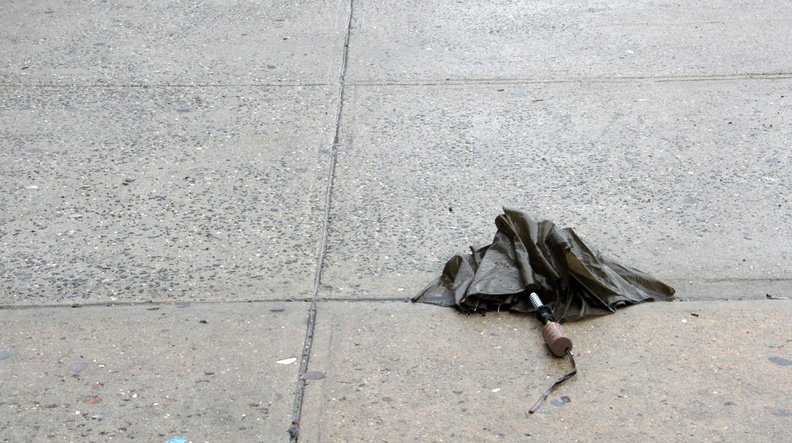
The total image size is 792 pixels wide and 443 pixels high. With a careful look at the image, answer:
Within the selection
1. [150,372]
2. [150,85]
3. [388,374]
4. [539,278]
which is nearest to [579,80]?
[539,278]

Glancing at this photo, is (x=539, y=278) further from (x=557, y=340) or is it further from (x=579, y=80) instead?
(x=579, y=80)

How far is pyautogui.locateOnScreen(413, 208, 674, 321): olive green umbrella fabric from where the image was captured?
344 centimetres

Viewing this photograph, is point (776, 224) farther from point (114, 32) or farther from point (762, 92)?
point (114, 32)

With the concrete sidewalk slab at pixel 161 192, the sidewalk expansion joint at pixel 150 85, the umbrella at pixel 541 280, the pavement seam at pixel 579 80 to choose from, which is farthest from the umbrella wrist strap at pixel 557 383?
the sidewalk expansion joint at pixel 150 85

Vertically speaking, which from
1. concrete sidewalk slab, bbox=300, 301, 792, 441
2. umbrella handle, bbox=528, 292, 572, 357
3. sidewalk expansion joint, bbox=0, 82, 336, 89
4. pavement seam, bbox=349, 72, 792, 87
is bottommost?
concrete sidewalk slab, bbox=300, 301, 792, 441

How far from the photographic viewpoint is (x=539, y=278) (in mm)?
3506

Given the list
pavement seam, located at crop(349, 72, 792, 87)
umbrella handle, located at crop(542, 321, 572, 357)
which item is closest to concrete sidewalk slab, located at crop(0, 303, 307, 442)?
umbrella handle, located at crop(542, 321, 572, 357)

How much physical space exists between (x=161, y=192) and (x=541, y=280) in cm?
204

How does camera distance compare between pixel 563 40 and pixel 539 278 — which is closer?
pixel 539 278

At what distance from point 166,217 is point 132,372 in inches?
47.9

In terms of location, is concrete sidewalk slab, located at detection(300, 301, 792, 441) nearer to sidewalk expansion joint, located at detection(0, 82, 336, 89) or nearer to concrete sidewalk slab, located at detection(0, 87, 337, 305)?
concrete sidewalk slab, located at detection(0, 87, 337, 305)

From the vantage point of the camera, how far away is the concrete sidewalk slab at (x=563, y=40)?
5930 mm

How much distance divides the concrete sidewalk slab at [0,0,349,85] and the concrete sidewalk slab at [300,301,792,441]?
2925mm

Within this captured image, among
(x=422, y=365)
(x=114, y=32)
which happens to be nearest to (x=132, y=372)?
(x=422, y=365)
